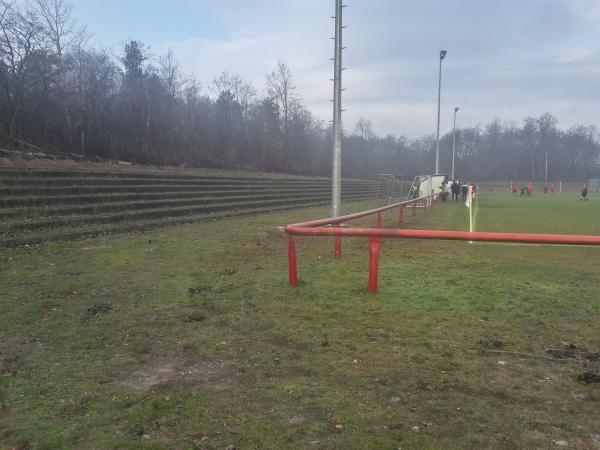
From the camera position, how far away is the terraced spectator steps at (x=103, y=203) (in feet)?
37.5

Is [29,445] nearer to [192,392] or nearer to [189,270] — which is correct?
[192,392]

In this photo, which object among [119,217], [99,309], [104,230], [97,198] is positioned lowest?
[99,309]

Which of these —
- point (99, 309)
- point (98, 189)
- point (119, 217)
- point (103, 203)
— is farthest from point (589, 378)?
point (98, 189)

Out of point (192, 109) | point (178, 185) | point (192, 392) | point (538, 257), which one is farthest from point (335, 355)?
point (192, 109)

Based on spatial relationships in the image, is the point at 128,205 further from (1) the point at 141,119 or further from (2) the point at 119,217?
(1) the point at 141,119

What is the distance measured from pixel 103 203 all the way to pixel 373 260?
11.2 meters

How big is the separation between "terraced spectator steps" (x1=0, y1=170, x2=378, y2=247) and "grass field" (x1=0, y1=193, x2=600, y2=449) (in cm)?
415

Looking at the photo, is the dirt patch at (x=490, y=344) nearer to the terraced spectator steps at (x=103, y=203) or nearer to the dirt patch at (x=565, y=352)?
the dirt patch at (x=565, y=352)

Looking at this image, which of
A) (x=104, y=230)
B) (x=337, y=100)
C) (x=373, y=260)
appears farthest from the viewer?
(x=104, y=230)

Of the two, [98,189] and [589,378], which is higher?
[98,189]

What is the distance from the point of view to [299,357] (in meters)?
3.90

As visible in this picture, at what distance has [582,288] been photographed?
21.0 feet

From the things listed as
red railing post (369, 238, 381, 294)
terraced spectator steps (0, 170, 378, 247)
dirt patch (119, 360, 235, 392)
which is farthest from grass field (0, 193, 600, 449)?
terraced spectator steps (0, 170, 378, 247)

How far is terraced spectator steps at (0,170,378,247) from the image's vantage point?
11.4m
